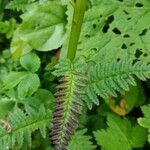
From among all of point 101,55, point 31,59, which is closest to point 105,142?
point 101,55

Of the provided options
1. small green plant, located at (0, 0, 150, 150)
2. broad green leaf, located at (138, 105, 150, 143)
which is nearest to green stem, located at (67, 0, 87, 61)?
small green plant, located at (0, 0, 150, 150)

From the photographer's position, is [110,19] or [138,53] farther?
[110,19]

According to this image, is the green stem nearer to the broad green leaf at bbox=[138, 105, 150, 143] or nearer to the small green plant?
the small green plant

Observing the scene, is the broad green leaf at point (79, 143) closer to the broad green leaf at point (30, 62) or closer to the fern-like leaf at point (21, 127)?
the fern-like leaf at point (21, 127)

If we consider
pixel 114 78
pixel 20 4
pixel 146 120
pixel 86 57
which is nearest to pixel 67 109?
pixel 114 78

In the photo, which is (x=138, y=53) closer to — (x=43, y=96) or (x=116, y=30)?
(x=116, y=30)

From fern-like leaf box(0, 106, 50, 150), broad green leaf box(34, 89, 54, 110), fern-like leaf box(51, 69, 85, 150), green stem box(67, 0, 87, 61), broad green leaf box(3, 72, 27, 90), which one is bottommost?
broad green leaf box(34, 89, 54, 110)
